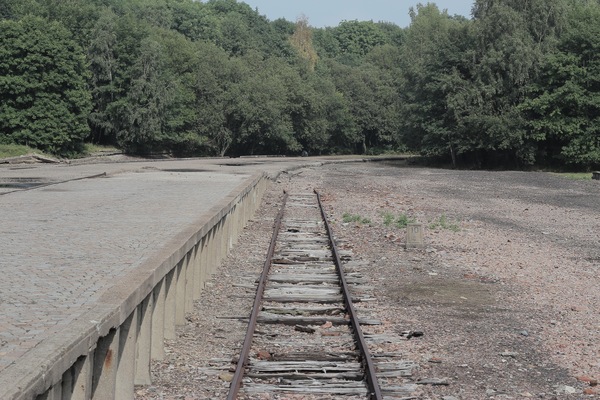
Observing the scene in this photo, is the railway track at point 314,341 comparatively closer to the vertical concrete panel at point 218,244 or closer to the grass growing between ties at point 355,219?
the vertical concrete panel at point 218,244

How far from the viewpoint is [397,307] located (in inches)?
489

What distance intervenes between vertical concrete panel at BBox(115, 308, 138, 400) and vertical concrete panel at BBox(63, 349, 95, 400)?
3.57ft

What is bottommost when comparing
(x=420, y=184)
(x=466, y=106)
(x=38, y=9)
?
(x=420, y=184)

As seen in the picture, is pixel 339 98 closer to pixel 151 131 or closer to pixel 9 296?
pixel 151 131

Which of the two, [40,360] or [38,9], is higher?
[38,9]

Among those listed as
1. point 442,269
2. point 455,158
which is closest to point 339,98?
point 455,158

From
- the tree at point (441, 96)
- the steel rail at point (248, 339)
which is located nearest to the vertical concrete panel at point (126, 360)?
the steel rail at point (248, 339)

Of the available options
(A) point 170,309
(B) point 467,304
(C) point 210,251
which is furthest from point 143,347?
(C) point 210,251

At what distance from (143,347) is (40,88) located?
69.3 m

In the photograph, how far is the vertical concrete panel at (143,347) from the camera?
8.34 meters

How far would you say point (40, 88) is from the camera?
7356 centimetres

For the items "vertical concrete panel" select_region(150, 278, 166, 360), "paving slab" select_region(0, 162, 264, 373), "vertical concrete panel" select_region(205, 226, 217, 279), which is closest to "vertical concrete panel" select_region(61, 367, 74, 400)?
"paving slab" select_region(0, 162, 264, 373)

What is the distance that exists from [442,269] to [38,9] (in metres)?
82.4

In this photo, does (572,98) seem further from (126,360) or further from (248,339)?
(126,360)
